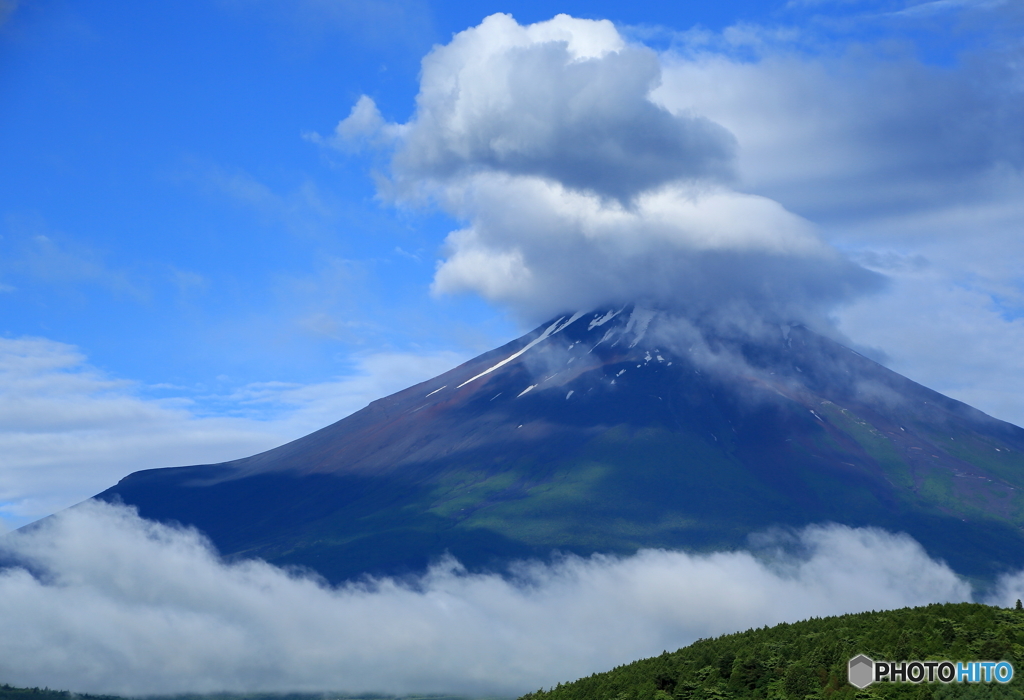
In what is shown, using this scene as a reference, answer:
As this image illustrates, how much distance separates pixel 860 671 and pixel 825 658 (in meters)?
5.02

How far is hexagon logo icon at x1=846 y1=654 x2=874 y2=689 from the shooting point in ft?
201

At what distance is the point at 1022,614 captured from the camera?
6869 centimetres

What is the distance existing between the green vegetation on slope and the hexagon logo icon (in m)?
0.56

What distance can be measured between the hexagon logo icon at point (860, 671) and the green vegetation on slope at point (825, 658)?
0.56 metres

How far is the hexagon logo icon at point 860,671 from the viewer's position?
61.3 metres

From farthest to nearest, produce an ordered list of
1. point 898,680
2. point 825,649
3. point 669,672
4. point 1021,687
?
point 669,672, point 825,649, point 898,680, point 1021,687

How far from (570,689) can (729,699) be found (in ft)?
62.0

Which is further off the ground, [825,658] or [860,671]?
[825,658]

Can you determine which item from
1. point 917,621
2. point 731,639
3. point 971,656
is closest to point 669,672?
point 731,639

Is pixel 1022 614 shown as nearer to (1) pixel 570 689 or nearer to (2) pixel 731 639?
(2) pixel 731 639

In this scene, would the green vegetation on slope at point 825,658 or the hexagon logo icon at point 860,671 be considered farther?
the hexagon logo icon at point 860,671

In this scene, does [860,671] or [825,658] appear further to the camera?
[825,658]

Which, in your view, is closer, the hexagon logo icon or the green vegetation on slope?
the green vegetation on slope

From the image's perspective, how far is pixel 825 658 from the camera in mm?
67375
